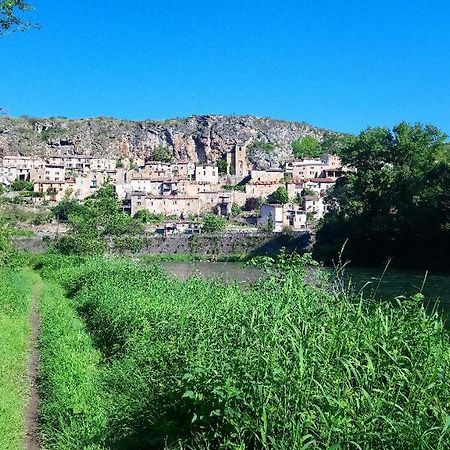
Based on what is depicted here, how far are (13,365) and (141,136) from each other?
139 meters

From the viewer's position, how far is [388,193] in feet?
141

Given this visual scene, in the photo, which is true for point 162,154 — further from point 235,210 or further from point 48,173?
point 235,210

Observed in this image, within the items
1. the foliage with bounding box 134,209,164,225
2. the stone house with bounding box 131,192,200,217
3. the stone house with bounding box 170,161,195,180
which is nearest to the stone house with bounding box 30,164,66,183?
the stone house with bounding box 131,192,200,217

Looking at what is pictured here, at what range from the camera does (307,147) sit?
490 feet

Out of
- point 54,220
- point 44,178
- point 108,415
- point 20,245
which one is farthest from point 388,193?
point 44,178

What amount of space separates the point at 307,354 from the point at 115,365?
3.95 metres

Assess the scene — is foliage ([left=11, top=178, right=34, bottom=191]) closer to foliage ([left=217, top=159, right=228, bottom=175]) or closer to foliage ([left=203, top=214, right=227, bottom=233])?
foliage ([left=203, top=214, right=227, bottom=233])

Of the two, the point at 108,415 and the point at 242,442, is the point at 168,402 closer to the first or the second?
the point at 108,415

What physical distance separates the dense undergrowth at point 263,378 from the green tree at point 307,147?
138m

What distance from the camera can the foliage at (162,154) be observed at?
133762mm

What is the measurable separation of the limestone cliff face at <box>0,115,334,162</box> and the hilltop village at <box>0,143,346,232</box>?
85.9ft

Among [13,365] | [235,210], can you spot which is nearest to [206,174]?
[235,210]

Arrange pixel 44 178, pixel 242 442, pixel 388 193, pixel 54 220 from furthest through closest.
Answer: pixel 44 178, pixel 54 220, pixel 388 193, pixel 242 442

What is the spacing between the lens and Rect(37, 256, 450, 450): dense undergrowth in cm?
438
